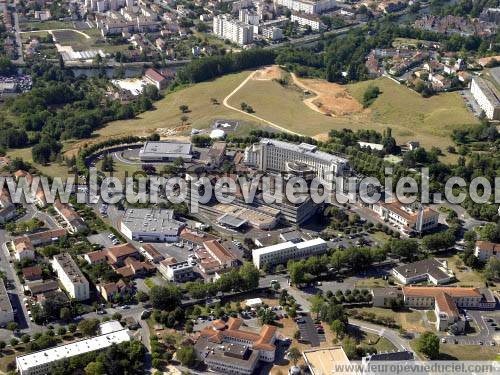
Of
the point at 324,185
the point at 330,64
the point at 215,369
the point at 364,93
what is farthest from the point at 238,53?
the point at 215,369

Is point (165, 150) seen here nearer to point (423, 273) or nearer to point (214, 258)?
→ point (214, 258)

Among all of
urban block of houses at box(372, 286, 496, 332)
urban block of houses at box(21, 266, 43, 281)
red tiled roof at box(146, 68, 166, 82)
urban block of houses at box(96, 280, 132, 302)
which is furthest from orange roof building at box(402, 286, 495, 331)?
red tiled roof at box(146, 68, 166, 82)

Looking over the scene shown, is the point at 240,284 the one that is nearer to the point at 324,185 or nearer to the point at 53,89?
the point at 324,185

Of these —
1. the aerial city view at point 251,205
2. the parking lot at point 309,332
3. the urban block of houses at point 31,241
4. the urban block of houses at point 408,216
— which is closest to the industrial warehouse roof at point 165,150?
the aerial city view at point 251,205

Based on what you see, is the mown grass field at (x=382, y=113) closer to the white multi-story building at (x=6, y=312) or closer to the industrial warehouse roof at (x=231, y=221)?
the industrial warehouse roof at (x=231, y=221)

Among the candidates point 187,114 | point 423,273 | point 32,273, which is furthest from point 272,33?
point 32,273

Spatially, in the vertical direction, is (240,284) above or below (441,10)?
below
